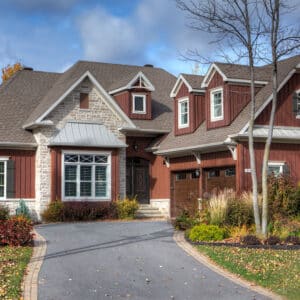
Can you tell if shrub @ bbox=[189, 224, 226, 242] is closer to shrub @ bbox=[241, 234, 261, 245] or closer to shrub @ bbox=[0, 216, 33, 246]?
shrub @ bbox=[241, 234, 261, 245]

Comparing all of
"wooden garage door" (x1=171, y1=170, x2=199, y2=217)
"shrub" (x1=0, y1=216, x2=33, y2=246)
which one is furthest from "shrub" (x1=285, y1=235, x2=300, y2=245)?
"wooden garage door" (x1=171, y1=170, x2=199, y2=217)

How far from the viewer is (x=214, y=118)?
25.4 meters

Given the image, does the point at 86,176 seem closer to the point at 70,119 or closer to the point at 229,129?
the point at 70,119

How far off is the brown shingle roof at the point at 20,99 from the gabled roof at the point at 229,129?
21.4 ft

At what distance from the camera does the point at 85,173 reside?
1061 inches

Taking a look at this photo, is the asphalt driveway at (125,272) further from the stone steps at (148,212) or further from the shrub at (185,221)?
the stone steps at (148,212)

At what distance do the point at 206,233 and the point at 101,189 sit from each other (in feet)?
35.1

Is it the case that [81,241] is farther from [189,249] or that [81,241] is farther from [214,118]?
[214,118]

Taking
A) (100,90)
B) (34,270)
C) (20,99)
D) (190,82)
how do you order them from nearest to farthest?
(34,270), (190,82), (100,90), (20,99)

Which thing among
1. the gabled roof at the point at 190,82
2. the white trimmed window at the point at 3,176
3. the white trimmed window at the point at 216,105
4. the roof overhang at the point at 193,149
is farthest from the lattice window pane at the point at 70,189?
the white trimmed window at the point at 216,105

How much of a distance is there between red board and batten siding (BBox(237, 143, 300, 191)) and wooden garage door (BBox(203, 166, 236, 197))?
2.37 feet

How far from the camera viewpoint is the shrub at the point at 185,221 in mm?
19219

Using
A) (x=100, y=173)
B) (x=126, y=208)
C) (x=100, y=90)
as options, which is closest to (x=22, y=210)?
(x=100, y=173)

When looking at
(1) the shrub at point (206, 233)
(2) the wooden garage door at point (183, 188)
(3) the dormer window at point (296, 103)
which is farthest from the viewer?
(2) the wooden garage door at point (183, 188)
